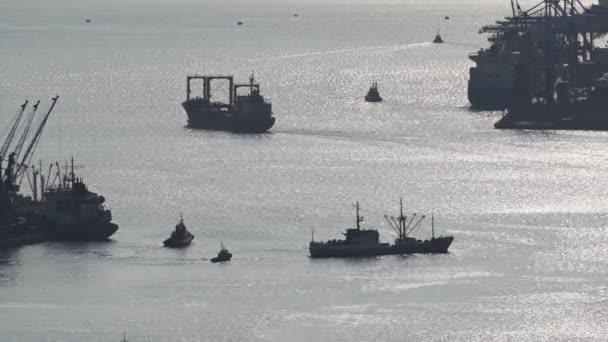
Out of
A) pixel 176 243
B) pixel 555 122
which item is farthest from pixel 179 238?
pixel 555 122

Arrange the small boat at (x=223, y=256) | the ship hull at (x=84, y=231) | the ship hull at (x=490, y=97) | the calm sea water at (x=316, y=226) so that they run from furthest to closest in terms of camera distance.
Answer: the ship hull at (x=490, y=97) < the ship hull at (x=84, y=231) < the small boat at (x=223, y=256) < the calm sea water at (x=316, y=226)

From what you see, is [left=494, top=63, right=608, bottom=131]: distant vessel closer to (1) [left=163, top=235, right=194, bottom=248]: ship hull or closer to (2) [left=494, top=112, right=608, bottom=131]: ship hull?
(2) [left=494, top=112, right=608, bottom=131]: ship hull

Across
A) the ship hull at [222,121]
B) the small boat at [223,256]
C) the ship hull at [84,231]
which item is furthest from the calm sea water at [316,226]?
the ship hull at [222,121]

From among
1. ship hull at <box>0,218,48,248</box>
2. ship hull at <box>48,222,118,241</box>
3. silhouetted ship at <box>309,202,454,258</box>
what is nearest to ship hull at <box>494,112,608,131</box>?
ship hull at <box>48,222,118,241</box>

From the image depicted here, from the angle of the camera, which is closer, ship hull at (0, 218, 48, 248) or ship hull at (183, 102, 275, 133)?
ship hull at (0, 218, 48, 248)

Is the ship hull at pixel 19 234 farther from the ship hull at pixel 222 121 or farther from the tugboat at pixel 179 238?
the ship hull at pixel 222 121

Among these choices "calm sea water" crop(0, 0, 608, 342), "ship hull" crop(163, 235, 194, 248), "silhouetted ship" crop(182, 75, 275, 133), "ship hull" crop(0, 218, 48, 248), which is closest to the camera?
"calm sea water" crop(0, 0, 608, 342)
